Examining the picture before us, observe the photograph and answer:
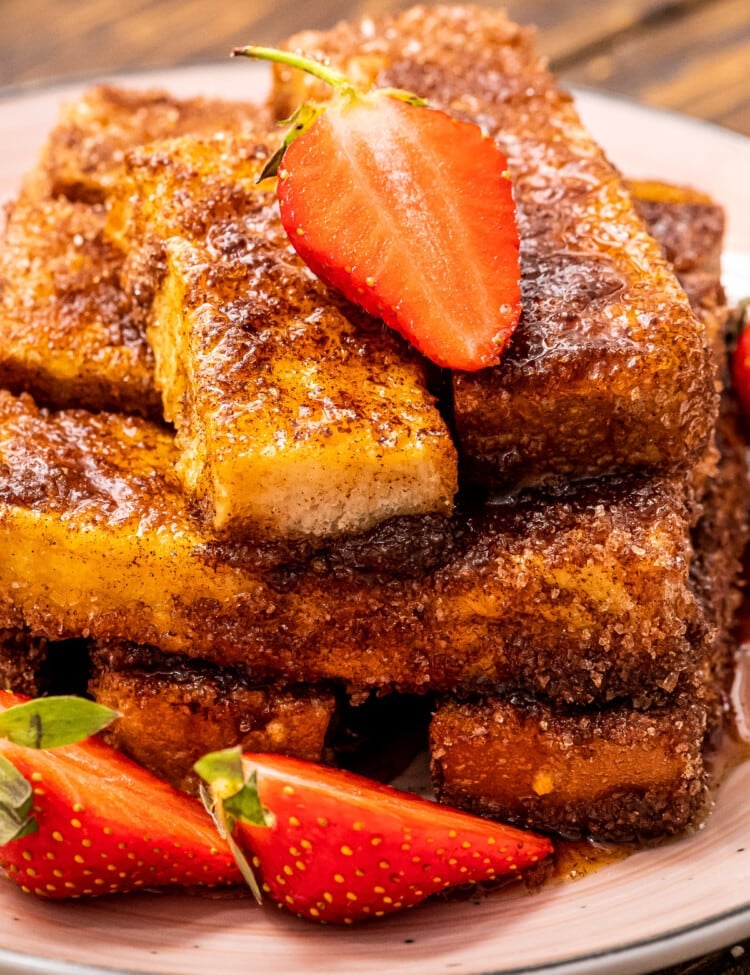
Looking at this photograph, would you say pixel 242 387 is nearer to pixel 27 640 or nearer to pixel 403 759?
pixel 27 640

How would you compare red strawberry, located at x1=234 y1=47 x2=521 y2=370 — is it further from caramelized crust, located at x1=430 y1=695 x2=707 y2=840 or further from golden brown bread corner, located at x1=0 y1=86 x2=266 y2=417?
caramelized crust, located at x1=430 y1=695 x2=707 y2=840

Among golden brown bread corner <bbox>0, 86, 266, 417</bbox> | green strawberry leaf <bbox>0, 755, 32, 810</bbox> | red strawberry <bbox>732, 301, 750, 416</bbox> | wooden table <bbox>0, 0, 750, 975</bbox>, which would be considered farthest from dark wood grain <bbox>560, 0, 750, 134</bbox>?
green strawberry leaf <bbox>0, 755, 32, 810</bbox>

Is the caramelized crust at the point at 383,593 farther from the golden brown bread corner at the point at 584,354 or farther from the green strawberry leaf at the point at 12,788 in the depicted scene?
the green strawberry leaf at the point at 12,788

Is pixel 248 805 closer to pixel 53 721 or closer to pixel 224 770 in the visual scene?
pixel 224 770

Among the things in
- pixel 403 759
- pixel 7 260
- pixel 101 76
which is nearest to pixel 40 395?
pixel 7 260

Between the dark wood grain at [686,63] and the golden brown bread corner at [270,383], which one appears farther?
the dark wood grain at [686,63]

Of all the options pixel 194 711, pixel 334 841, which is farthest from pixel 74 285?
pixel 334 841

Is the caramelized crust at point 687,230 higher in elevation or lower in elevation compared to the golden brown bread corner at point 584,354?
lower

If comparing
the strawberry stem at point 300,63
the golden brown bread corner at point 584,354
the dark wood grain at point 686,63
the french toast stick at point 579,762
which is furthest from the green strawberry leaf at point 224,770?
the dark wood grain at point 686,63

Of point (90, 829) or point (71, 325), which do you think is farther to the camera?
point (71, 325)
